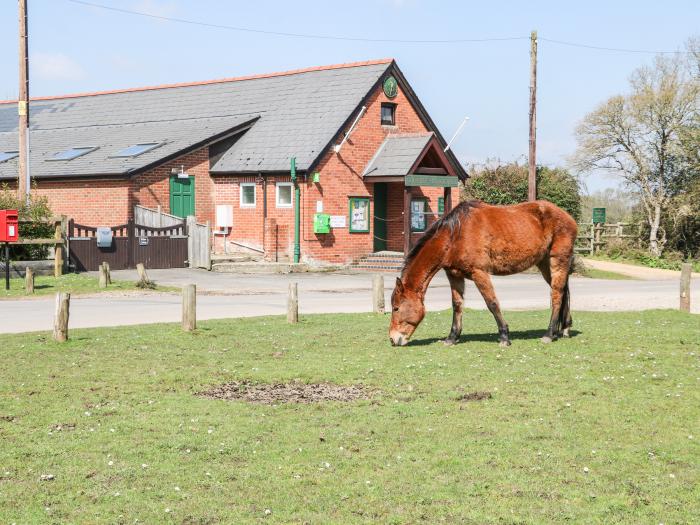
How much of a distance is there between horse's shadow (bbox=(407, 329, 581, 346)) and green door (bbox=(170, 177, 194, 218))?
2326cm

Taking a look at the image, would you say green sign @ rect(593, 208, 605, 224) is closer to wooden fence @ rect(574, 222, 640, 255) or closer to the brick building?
wooden fence @ rect(574, 222, 640, 255)

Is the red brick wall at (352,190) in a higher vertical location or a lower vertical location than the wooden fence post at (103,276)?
higher

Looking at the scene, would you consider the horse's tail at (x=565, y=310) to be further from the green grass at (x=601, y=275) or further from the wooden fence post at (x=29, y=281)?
the green grass at (x=601, y=275)

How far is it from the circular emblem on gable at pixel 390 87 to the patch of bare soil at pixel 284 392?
29.5m

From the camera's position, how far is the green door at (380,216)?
40875 mm

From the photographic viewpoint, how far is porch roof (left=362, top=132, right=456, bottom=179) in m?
38.2

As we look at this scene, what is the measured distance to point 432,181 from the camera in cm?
3897

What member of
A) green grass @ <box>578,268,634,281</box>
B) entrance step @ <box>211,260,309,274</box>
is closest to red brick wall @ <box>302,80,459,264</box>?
entrance step @ <box>211,260,309,274</box>

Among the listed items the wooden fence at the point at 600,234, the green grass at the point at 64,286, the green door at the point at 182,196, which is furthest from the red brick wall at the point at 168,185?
the wooden fence at the point at 600,234

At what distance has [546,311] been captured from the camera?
21516 millimetres

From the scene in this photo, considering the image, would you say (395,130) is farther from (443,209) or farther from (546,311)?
(546,311)

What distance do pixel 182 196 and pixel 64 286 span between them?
485 inches

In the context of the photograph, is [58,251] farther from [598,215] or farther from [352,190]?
[598,215]

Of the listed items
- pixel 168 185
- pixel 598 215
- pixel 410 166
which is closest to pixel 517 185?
pixel 598 215
